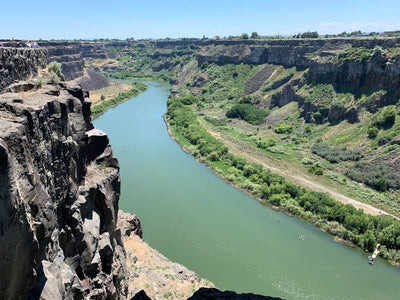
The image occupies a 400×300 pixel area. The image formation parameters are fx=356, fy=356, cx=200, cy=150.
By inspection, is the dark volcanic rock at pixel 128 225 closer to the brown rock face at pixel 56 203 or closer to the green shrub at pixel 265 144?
the brown rock face at pixel 56 203

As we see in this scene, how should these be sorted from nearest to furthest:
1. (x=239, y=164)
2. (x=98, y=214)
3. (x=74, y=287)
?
(x=74, y=287)
(x=98, y=214)
(x=239, y=164)

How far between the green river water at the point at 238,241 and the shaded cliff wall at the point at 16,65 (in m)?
17.7

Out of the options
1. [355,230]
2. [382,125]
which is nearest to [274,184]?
[355,230]

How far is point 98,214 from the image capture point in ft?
67.6

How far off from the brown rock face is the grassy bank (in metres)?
22.1

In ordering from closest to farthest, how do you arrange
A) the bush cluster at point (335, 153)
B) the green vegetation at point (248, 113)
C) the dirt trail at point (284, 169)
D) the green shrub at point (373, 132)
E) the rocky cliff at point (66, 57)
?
the dirt trail at point (284, 169) → the bush cluster at point (335, 153) → the green shrub at point (373, 132) → the green vegetation at point (248, 113) → the rocky cliff at point (66, 57)

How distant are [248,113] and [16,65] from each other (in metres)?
59.5

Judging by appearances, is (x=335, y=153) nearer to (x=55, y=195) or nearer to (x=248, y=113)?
(x=248, y=113)

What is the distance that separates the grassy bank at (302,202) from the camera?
33.1 metres

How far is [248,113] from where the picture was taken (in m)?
78.4

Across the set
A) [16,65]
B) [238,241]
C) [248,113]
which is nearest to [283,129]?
[248,113]

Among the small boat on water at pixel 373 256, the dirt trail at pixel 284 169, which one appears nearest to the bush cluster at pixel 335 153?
the dirt trail at pixel 284 169

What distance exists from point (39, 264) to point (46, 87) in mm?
9912

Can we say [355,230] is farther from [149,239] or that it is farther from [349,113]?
[349,113]
